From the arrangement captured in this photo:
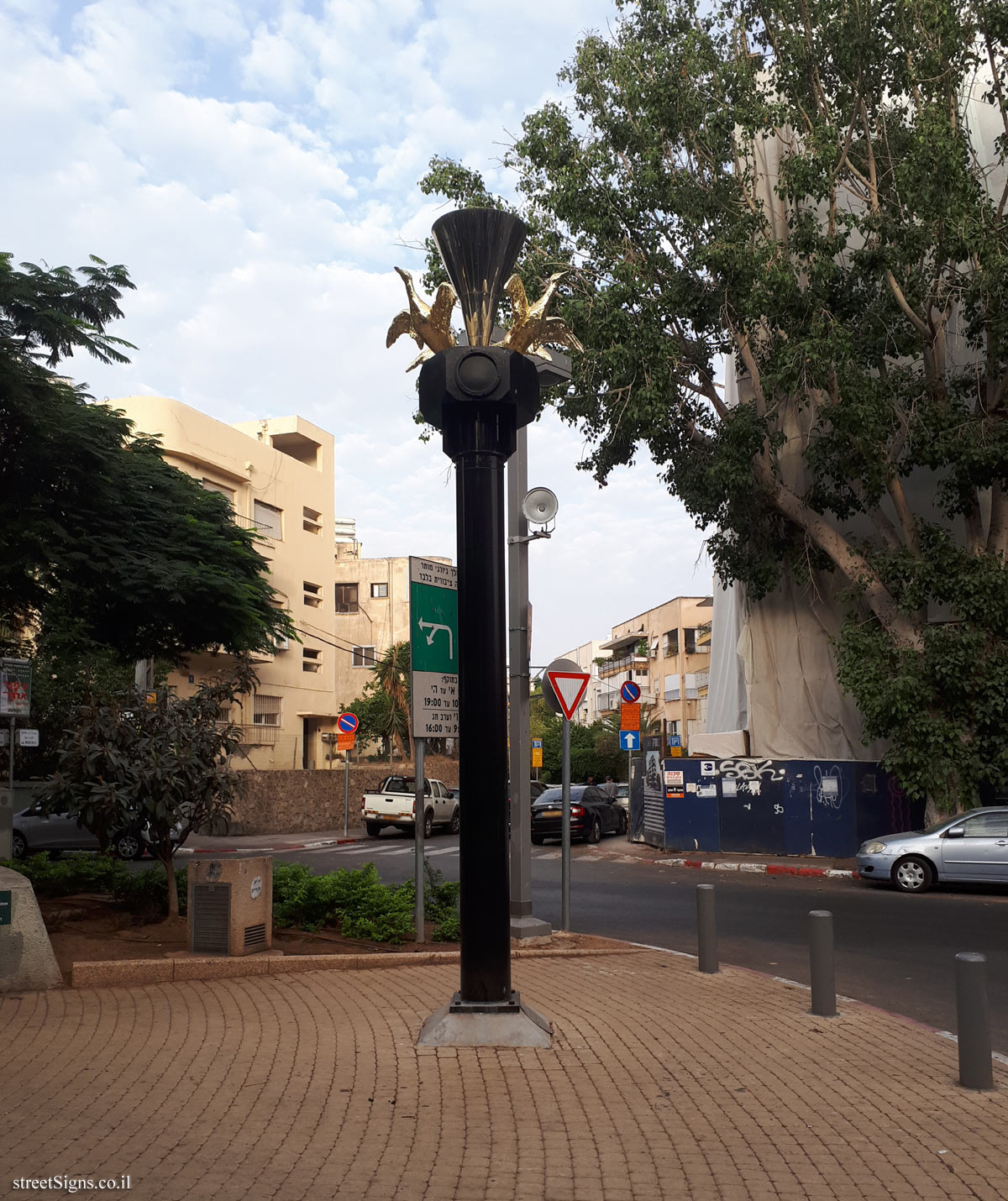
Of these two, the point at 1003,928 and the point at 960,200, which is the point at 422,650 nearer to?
the point at 1003,928

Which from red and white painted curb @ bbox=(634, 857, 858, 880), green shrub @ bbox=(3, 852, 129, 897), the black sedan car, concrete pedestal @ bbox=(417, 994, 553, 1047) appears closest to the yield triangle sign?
green shrub @ bbox=(3, 852, 129, 897)

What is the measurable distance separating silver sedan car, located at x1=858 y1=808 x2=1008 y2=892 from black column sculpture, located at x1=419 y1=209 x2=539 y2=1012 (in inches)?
467

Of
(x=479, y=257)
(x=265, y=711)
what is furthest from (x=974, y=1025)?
(x=265, y=711)

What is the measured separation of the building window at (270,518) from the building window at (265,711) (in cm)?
686

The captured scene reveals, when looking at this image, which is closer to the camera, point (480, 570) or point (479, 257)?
point (480, 570)

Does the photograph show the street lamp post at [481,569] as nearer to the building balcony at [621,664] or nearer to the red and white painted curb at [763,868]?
the red and white painted curb at [763,868]

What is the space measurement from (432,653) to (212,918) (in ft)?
9.52

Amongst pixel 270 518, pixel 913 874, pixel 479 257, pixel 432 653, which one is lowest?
pixel 913 874

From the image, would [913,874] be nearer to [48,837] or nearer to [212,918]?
[212,918]

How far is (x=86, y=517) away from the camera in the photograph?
14.1 meters

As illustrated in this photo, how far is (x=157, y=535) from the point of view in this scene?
17000mm

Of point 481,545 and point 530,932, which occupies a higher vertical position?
point 481,545

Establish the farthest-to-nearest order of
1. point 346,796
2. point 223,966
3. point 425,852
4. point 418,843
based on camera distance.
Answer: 1. point 346,796
2. point 425,852
3. point 418,843
4. point 223,966

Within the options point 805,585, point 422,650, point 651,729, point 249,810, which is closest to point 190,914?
point 422,650
